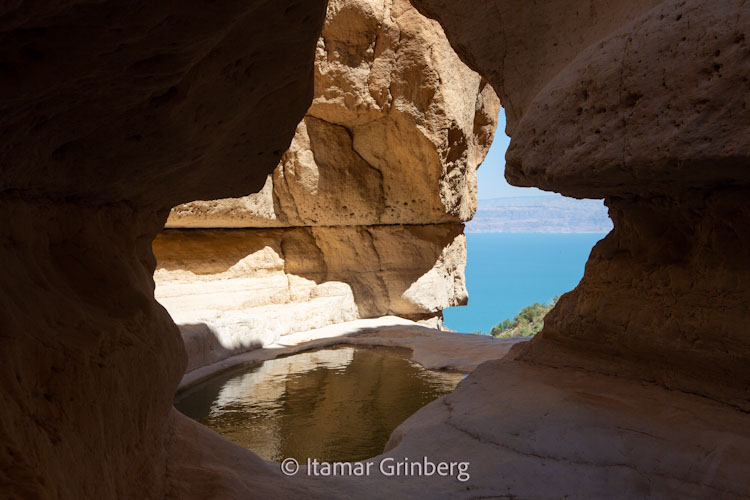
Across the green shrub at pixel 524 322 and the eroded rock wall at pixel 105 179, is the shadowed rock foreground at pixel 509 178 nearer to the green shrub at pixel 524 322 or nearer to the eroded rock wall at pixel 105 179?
the eroded rock wall at pixel 105 179

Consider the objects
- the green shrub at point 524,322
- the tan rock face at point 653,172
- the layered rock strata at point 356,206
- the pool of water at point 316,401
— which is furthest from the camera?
the green shrub at point 524,322

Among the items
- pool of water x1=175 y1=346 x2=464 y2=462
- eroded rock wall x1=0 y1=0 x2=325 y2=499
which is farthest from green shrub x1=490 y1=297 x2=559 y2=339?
eroded rock wall x1=0 y1=0 x2=325 y2=499

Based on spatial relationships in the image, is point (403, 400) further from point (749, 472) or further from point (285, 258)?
point (285, 258)

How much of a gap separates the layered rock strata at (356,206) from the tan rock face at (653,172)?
4863 millimetres

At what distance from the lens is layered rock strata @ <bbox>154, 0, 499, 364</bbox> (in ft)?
28.0

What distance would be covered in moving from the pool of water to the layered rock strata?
154 cm

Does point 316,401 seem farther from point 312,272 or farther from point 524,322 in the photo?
point 524,322

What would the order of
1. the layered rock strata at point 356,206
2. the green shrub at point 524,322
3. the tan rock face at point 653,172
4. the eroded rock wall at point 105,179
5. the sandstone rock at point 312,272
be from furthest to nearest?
the green shrub at point 524,322 < the layered rock strata at point 356,206 < the sandstone rock at point 312,272 < the tan rock face at point 653,172 < the eroded rock wall at point 105,179

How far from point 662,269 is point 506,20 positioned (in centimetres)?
243

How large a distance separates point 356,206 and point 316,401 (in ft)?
18.2

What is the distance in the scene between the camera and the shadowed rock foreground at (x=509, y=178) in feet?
4.34

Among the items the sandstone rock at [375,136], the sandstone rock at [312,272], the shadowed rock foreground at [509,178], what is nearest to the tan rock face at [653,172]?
the shadowed rock foreground at [509,178]

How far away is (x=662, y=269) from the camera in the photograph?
3354mm

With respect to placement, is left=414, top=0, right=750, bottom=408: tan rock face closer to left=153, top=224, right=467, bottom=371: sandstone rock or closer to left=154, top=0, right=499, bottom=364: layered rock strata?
left=154, top=0, right=499, bottom=364: layered rock strata
